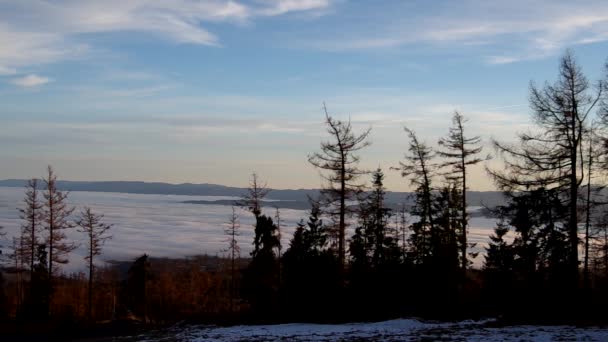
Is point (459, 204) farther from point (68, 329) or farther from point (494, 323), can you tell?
point (68, 329)

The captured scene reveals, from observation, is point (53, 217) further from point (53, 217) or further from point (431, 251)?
point (431, 251)

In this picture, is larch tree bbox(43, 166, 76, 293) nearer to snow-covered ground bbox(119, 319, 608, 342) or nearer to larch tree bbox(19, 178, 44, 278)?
larch tree bbox(19, 178, 44, 278)

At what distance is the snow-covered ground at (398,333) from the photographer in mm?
18500

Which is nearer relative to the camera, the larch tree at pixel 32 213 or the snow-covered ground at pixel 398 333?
the snow-covered ground at pixel 398 333

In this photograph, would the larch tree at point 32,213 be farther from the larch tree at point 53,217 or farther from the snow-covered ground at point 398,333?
the snow-covered ground at point 398,333

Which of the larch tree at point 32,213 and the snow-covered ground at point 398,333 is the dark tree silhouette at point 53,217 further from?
the snow-covered ground at point 398,333

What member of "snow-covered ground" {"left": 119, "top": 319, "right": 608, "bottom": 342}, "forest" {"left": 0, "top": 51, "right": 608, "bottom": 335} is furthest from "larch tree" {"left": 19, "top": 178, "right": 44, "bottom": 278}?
"snow-covered ground" {"left": 119, "top": 319, "right": 608, "bottom": 342}

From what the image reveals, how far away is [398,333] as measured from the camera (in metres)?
22.2

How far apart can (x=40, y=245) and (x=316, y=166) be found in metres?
25.3

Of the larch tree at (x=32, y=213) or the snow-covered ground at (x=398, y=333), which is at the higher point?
the larch tree at (x=32, y=213)

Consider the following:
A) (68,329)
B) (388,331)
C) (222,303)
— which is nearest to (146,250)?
(222,303)

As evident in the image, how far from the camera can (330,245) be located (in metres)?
36.1

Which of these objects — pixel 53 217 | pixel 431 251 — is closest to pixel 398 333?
pixel 431 251

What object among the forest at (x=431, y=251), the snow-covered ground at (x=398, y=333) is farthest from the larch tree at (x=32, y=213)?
the snow-covered ground at (x=398, y=333)
